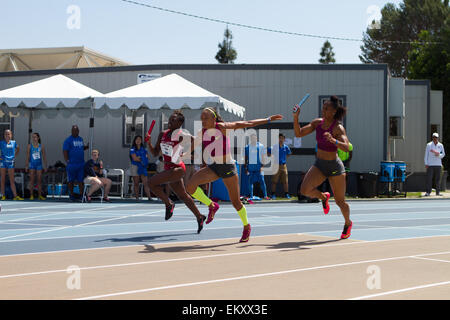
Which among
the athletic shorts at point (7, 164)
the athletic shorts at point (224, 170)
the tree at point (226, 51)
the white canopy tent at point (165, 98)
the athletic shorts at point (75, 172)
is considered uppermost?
the tree at point (226, 51)

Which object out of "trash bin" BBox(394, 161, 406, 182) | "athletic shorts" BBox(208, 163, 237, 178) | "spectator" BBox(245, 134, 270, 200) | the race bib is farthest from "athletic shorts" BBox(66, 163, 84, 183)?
"athletic shorts" BBox(208, 163, 237, 178)

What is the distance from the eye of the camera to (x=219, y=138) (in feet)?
32.7

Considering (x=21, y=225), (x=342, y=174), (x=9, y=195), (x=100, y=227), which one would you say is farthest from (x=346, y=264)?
(x=9, y=195)

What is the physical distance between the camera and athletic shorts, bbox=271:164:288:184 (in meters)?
22.6

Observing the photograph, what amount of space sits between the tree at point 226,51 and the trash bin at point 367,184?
48.7 m

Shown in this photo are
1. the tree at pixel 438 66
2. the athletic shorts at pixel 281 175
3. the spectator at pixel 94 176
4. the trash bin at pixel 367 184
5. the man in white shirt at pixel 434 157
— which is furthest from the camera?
the tree at pixel 438 66

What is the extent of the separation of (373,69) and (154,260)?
61.1ft

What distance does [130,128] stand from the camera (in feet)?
83.3

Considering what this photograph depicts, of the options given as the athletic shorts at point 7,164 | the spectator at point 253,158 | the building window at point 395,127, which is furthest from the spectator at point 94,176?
the building window at point 395,127

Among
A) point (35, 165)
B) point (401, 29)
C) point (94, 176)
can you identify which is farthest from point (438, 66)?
point (35, 165)

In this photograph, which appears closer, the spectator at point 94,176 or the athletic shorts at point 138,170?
the spectator at point 94,176

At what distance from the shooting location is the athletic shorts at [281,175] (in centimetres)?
2262

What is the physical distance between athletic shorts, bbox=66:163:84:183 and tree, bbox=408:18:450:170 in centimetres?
3001

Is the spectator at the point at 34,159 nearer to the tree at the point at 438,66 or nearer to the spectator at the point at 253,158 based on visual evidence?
the spectator at the point at 253,158
